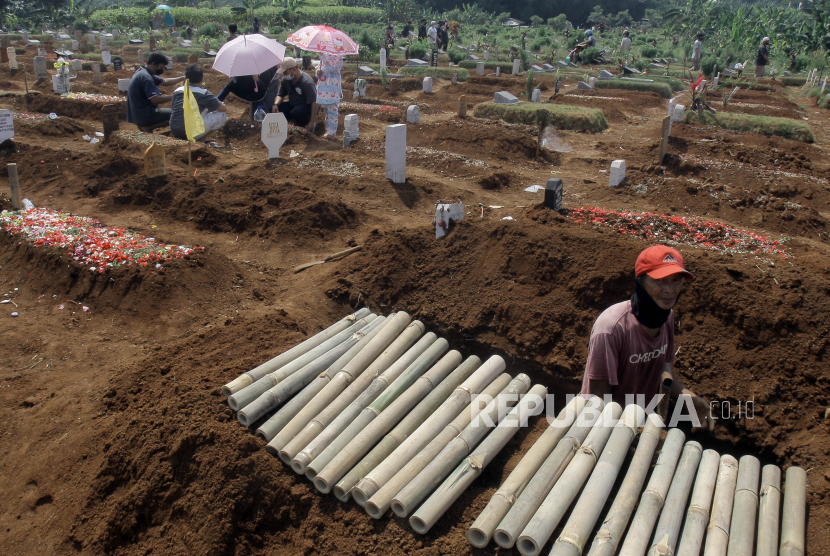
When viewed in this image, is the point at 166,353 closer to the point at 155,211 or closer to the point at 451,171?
the point at 155,211

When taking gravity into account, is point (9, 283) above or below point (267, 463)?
below

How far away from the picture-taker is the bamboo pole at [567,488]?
2.98 metres

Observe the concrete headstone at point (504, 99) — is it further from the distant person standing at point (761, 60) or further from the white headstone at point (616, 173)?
the distant person standing at point (761, 60)

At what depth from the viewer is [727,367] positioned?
16.4ft

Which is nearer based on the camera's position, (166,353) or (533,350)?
(166,353)

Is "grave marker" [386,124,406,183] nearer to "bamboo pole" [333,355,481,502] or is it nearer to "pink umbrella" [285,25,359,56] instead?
"pink umbrella" [285,25,359,56]

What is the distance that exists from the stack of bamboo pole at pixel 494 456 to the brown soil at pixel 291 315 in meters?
0.16

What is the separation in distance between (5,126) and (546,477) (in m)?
12.1

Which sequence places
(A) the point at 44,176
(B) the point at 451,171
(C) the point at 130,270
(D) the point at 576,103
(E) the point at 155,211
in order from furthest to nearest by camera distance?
1. (D) the point at 576,103
2. (B) the point at 451,171
3. (A) the point at 44,176
4. (E) the point at 155,211
5. (C) the point at 130,270

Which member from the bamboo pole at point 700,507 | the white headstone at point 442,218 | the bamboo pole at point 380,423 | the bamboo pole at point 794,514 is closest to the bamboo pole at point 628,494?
the bamboo pole at point 700,507

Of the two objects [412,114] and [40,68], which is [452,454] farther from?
[40,68]

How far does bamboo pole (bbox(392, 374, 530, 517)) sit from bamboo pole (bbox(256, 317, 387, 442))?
40.4 inches

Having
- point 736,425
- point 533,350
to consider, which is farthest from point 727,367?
point 533,350

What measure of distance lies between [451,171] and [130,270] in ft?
20.6
